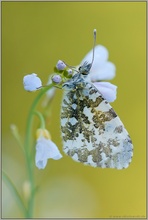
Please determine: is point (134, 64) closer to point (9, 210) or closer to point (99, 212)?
point (99, 212)

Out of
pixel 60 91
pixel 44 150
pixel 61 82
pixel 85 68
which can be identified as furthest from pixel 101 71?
pixel 60 91

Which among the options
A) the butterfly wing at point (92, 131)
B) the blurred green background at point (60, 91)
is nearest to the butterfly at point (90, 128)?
the butterfly wing at point (92, 131)

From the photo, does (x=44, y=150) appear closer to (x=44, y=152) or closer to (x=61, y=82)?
(x=44, y=152)

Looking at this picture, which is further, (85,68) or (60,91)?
(60,91)

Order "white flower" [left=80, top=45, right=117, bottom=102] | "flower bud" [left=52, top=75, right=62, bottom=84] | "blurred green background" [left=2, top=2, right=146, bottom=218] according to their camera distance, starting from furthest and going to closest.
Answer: "blurred green background" [left=2, top=2, right=146, bottom=218]
"white flower" [left=80, top=45, right=117, bottom=102]
"flower bud" [left=52, top=75, right=62, bottom=84]

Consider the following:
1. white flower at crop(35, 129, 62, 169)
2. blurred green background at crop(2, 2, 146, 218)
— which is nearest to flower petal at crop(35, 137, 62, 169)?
white flower at crop(35, 129, 62, 169)

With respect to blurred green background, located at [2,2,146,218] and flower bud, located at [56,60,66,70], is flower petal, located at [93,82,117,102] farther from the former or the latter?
blurred green background, located at [2,2,146,218]

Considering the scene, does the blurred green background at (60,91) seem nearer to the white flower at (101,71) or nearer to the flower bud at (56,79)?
the white flower at (101,71)
